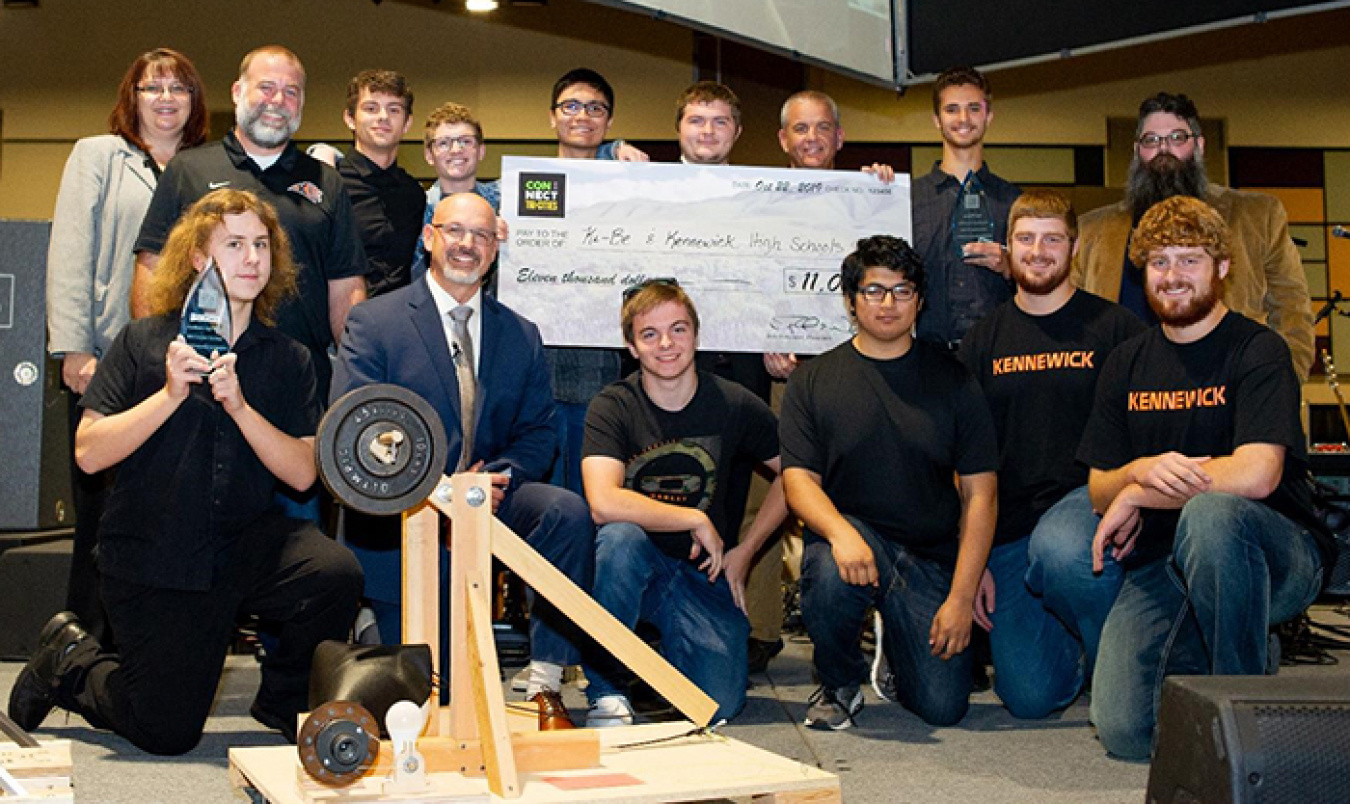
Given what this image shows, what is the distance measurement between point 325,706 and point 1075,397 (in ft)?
7.82

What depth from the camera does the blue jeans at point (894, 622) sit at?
3.86 meters

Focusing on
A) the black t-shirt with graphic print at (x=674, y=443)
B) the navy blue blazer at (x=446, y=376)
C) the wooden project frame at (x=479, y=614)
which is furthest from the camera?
the black t-shirt with graphic print at (x=674, y=443)

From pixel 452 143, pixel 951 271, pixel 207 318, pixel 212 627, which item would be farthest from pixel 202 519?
pixel 951 271

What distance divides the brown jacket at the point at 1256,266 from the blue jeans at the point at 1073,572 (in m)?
1.10

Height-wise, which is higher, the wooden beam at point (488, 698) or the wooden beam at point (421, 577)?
the wooden beam at point (421, 577)

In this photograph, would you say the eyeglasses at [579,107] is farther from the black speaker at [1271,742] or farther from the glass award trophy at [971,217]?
the black speaker at [1271,742]

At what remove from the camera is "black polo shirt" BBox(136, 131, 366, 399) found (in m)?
4.06

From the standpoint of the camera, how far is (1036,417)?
406 centimetres

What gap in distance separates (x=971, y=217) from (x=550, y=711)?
2.25m

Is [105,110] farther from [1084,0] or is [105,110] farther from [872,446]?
[872,446]

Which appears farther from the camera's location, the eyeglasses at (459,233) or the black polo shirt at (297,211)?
the black polo shirt at (297,211)

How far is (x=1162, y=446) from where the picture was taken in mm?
3576

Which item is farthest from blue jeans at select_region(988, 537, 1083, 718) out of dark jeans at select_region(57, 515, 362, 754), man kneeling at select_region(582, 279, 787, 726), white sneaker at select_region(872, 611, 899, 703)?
dark jeans at select_region(57, 515, 362, 754)

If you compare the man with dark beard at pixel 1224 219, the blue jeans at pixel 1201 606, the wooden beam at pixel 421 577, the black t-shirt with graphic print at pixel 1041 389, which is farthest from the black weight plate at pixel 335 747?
the man with dark beard at pixel 1224 219
